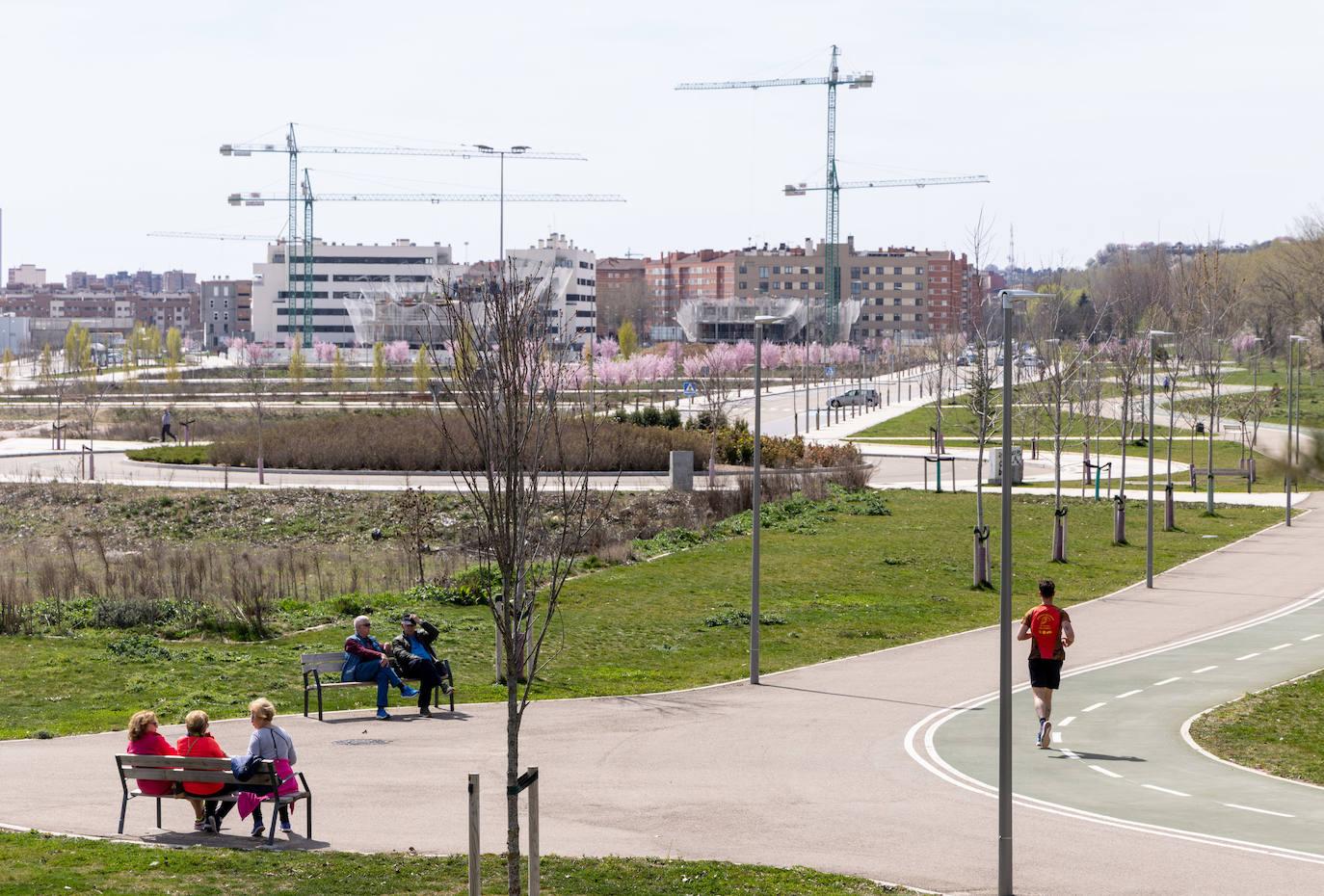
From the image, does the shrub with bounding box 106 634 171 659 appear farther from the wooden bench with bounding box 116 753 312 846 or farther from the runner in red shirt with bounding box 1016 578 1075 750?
the runner in red shirt with bounding box 1016 578 1075 750

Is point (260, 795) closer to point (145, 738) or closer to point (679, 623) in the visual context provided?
point (145, 738)

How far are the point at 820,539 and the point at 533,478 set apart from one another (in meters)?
26.7

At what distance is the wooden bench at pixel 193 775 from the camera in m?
13.8

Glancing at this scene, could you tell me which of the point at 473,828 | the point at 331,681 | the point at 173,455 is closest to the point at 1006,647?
the point at 473,828

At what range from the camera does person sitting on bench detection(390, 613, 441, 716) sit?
19234 millimetres

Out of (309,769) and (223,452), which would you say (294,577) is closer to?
(309,769)

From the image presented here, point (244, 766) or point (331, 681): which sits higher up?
point (244, 766)

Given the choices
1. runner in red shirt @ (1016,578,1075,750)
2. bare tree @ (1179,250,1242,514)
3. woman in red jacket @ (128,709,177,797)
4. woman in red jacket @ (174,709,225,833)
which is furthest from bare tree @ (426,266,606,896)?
bare tree @ (1179,250,1242,514)

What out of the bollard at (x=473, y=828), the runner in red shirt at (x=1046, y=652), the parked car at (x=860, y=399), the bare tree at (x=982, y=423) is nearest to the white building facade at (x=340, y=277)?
the parked car at (x=860, y=399)

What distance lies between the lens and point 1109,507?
44531mm

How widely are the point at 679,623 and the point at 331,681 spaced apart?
8106 mm

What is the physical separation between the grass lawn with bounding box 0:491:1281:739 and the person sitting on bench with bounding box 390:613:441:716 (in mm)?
966

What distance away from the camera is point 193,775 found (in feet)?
46.1

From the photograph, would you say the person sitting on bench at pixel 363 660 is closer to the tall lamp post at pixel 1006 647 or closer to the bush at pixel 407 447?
the tall lamp post at pixel 1006 647
